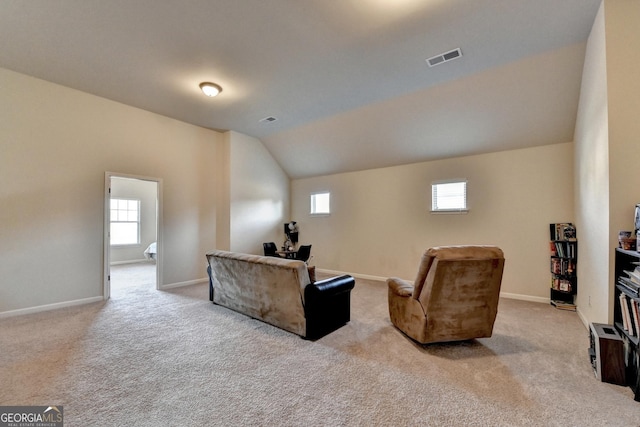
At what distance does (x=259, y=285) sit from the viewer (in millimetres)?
3330

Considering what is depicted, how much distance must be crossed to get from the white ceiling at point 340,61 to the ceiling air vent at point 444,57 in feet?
0.33

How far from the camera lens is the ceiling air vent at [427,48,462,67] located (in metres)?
3.17

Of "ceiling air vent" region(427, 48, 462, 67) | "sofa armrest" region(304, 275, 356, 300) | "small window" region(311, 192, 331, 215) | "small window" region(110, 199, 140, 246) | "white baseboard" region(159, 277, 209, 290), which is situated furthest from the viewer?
"small window" region(110, 199, 140, 246)

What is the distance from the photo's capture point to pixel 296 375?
2260 mm

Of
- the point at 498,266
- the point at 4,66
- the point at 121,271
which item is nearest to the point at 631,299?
the point at 498,266

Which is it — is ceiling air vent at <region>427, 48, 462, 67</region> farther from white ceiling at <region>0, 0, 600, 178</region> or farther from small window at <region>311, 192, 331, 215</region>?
small window at <region>311, 192, 331, 215</region>

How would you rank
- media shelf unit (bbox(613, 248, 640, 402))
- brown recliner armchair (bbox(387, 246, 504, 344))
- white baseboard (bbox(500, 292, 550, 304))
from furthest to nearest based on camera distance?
white baseboard (bbox(500, 292, 550, 304)) → brown recliner armchair (bbox(387, 246, 504, 344)) → media shelf unit (bbox(613, 248, 640, 402))

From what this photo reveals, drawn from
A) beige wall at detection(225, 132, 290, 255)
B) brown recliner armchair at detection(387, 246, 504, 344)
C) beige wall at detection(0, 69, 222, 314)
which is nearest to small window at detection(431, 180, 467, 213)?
brown recliner armchair at detection(387, 246, 504, 344)

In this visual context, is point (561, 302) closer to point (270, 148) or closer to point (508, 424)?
point (508, 424)

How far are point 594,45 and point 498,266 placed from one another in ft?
8.26

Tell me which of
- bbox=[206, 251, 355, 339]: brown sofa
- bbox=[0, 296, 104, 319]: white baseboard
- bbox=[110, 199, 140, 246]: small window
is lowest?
bbox=[0, 296, 104, 319]: white baseboard

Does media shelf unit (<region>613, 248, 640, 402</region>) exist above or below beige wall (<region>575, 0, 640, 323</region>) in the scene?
below

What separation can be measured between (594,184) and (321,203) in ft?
17.0

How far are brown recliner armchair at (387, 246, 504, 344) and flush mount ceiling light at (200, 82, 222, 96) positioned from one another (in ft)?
12.2
